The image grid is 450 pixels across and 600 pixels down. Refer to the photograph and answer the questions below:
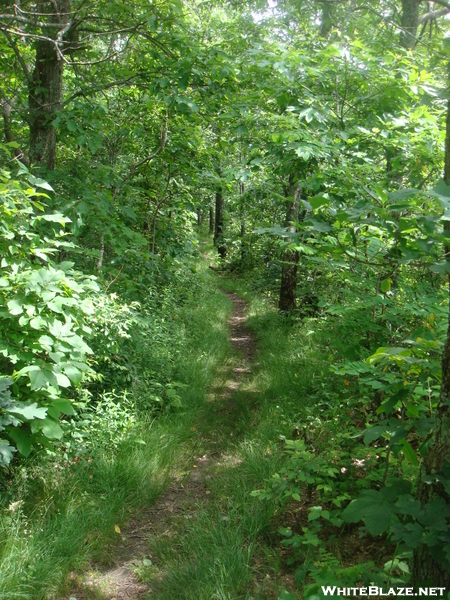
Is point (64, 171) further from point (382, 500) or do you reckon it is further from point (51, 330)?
point (382, 500)

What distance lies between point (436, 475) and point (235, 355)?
18.6 ft

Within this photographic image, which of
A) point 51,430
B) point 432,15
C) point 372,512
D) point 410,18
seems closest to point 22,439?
point 51,430

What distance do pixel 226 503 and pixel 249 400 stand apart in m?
2.09

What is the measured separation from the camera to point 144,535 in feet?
10.6

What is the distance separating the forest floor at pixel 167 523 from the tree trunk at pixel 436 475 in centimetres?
109

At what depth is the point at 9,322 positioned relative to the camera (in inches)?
117

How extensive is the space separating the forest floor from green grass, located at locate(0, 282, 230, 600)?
0.10 meters

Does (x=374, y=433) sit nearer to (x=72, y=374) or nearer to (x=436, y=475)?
(x=436, y=475)

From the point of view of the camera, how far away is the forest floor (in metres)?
2.71

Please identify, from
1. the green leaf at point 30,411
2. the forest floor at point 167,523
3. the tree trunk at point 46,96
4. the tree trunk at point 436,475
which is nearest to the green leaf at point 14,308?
the green leaf at point 30,411

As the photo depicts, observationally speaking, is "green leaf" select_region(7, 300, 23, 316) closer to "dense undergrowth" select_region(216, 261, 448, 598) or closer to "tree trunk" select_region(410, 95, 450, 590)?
"dense undergrowth" select_region(216, 261, 448, 598)

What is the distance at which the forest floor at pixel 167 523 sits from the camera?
271 centimetres

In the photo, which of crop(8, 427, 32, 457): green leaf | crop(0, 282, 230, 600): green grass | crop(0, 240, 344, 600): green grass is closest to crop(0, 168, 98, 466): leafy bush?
crop(8, 427, 32, 457): green leaf

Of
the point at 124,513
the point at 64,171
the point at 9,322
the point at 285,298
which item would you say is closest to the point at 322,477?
the point at 124,513
